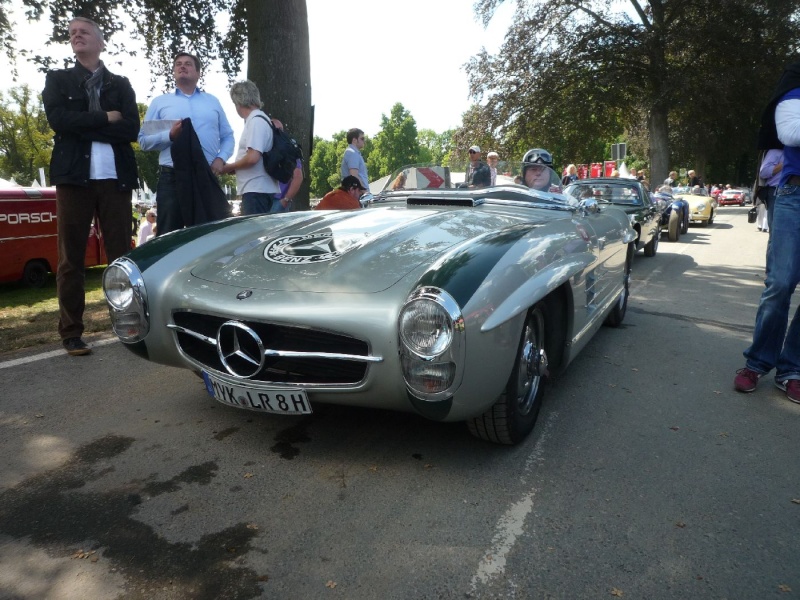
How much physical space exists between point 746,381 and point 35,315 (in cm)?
631

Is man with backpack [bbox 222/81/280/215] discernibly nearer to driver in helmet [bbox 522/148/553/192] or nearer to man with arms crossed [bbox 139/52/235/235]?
man with arms crossed [bbox 139/52/235/235]

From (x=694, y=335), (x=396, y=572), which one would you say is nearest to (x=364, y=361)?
(x=396, y=572)

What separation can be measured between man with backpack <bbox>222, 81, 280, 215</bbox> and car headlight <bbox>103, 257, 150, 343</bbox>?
1.80 meters

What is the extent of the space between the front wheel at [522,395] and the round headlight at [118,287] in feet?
5.39

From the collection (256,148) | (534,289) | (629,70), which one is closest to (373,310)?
(534,289)

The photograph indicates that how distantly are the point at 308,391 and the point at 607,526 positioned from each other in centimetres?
118

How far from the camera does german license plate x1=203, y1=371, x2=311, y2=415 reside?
8.13 ft

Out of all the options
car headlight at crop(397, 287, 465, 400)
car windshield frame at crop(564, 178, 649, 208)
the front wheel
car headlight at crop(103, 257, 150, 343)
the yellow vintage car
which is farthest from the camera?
the yellow vintage car

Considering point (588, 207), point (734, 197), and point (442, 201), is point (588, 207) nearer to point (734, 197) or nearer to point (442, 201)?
point (442, 201)

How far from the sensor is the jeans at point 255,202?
4.99 metres

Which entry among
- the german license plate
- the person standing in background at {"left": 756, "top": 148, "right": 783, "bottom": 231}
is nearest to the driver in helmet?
the person standing in background at {"left": 756, "top": 148, "right": 783, "bottom": 231}

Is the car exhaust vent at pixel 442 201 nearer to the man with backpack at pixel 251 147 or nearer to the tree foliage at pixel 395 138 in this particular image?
the man with backpack at pixel 251 147

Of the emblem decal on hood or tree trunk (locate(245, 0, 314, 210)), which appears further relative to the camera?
tree trunk (locate(245, 0, 314, 210))

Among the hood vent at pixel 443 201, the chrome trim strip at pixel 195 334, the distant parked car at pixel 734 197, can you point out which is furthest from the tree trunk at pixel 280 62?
the distant parked car at pixel 734 197
